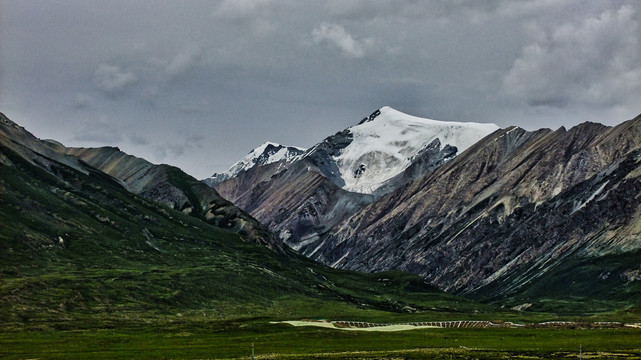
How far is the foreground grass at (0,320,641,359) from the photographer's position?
12362 centimetres

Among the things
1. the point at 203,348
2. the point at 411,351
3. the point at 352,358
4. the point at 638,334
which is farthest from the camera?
the point at 638,334

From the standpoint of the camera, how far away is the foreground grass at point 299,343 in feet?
406

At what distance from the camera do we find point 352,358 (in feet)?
378

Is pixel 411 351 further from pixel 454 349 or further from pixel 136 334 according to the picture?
pixel 136 334

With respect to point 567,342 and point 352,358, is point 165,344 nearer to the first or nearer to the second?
point 352,358

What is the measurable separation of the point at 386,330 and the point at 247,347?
61179 millimetres

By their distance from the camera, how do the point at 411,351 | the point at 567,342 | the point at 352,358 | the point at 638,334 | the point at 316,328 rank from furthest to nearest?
the point at 316,328, the point at 638,334, the point at 567,342, the point at 411,351, the point at 352,358

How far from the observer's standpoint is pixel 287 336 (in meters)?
169

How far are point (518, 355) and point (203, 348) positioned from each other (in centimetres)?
5394

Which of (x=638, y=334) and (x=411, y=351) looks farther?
(x=638, y=334)

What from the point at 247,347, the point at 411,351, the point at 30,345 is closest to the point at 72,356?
the point at 30,345

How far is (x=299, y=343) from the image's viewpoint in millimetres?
152125

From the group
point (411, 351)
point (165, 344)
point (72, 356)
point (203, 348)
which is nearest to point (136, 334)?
point (165, 344)

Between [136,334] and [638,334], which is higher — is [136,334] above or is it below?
A: above
